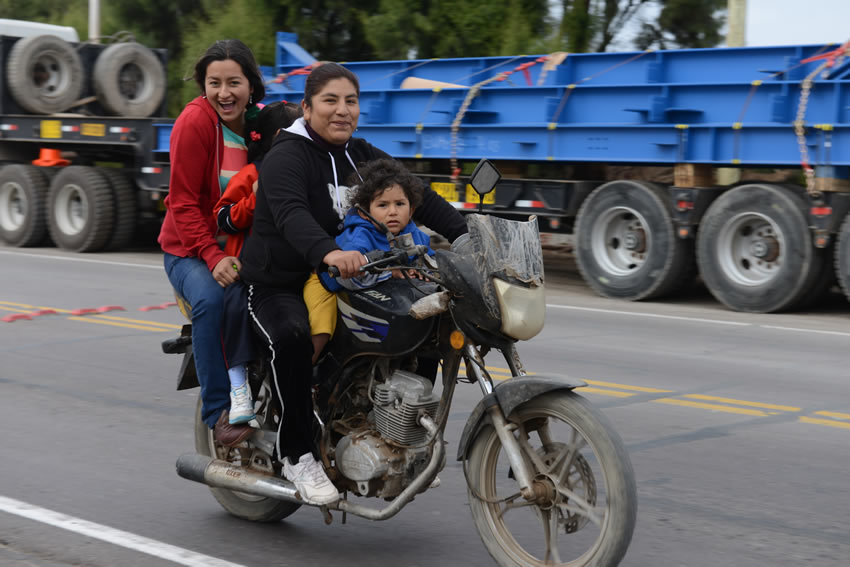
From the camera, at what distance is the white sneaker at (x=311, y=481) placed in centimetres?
467

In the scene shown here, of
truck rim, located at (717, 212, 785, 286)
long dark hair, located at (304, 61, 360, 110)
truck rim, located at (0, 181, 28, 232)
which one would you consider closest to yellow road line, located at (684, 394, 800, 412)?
long dark hair, located at (304, 61, 360, 110)

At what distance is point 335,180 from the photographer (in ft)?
15.7

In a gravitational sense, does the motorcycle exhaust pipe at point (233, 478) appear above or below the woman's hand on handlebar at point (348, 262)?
below

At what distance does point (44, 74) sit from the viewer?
19422 mm

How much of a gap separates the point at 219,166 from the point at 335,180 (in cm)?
68

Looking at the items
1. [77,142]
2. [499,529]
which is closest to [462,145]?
[77,142]

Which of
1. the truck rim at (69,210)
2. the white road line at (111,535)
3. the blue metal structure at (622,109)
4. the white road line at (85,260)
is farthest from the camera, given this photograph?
the truck rim at (69,210)

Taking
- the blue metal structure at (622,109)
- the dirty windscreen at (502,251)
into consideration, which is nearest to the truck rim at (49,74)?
the blue metal structure at (622,109)

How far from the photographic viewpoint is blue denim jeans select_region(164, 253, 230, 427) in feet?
16.2

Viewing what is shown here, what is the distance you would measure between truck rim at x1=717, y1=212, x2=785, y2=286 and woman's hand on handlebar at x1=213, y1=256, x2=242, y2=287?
8.91 m

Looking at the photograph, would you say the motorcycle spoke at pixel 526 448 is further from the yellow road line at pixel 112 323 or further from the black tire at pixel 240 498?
the yellow road line at pixel 112 323

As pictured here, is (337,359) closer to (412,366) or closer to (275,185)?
(412,366)

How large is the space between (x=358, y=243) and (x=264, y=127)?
1.03 m

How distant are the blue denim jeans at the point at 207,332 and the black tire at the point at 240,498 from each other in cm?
16
